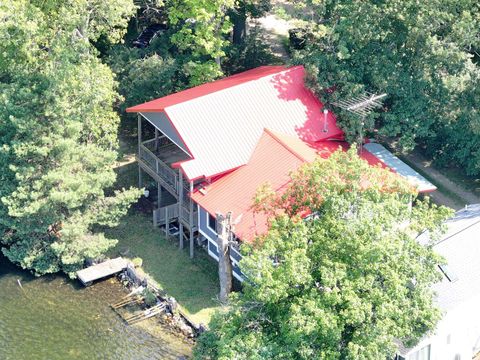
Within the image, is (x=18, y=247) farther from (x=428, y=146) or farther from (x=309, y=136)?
(x=428, y=146)

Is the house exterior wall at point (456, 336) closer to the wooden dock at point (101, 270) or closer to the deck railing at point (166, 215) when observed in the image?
the deck railing at point (166, 215)

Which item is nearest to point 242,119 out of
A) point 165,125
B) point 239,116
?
point 239,116

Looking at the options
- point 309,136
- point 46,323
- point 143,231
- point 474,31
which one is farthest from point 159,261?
point 474,31

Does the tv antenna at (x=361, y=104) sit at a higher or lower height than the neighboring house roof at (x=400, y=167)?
higher

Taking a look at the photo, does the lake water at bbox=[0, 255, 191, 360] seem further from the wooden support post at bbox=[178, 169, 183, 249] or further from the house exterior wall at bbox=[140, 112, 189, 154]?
Result: the house exterior wall at bbox=[140, 112, 189, 154]

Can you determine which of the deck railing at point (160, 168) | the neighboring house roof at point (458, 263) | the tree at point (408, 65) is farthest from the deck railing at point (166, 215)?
the neighboring house roof at point (458, 263)

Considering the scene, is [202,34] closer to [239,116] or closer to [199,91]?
[199,91]

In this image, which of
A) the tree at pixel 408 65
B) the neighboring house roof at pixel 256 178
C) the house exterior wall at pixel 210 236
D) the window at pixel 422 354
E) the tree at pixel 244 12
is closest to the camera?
the window at pixel 422 354
